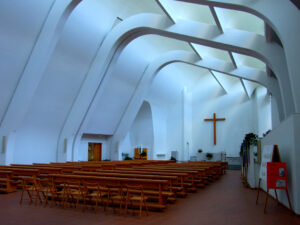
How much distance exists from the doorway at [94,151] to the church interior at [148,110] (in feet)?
0.36

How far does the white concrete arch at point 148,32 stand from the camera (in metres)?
9.69

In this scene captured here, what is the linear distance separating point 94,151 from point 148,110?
218 inches

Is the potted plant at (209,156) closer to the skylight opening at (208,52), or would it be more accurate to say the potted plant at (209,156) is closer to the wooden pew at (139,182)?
the skylight opening at (208,52)

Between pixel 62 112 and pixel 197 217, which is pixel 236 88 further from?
pixel 197 217

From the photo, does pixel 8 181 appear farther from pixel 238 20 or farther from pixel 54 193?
pixel 238 20

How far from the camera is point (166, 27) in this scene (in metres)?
12.1

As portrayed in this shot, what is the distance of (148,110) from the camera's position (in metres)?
22.1

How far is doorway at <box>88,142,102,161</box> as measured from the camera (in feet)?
60.8

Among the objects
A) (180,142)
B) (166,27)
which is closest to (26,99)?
(166,27)

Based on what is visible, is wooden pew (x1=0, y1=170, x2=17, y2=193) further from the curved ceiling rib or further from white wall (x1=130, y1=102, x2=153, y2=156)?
white wall (x1=130, y1=102, x2=153, y2=156)

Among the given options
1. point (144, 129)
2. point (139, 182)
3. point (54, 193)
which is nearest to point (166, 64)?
point (144, 129)

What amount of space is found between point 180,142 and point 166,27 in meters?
→ 13.4

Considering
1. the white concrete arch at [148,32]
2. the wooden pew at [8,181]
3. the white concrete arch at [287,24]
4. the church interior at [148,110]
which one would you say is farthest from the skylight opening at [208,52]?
the wooden pew at [8,181]

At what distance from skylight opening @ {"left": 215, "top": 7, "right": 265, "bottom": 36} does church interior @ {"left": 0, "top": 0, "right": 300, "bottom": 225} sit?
57 mm
